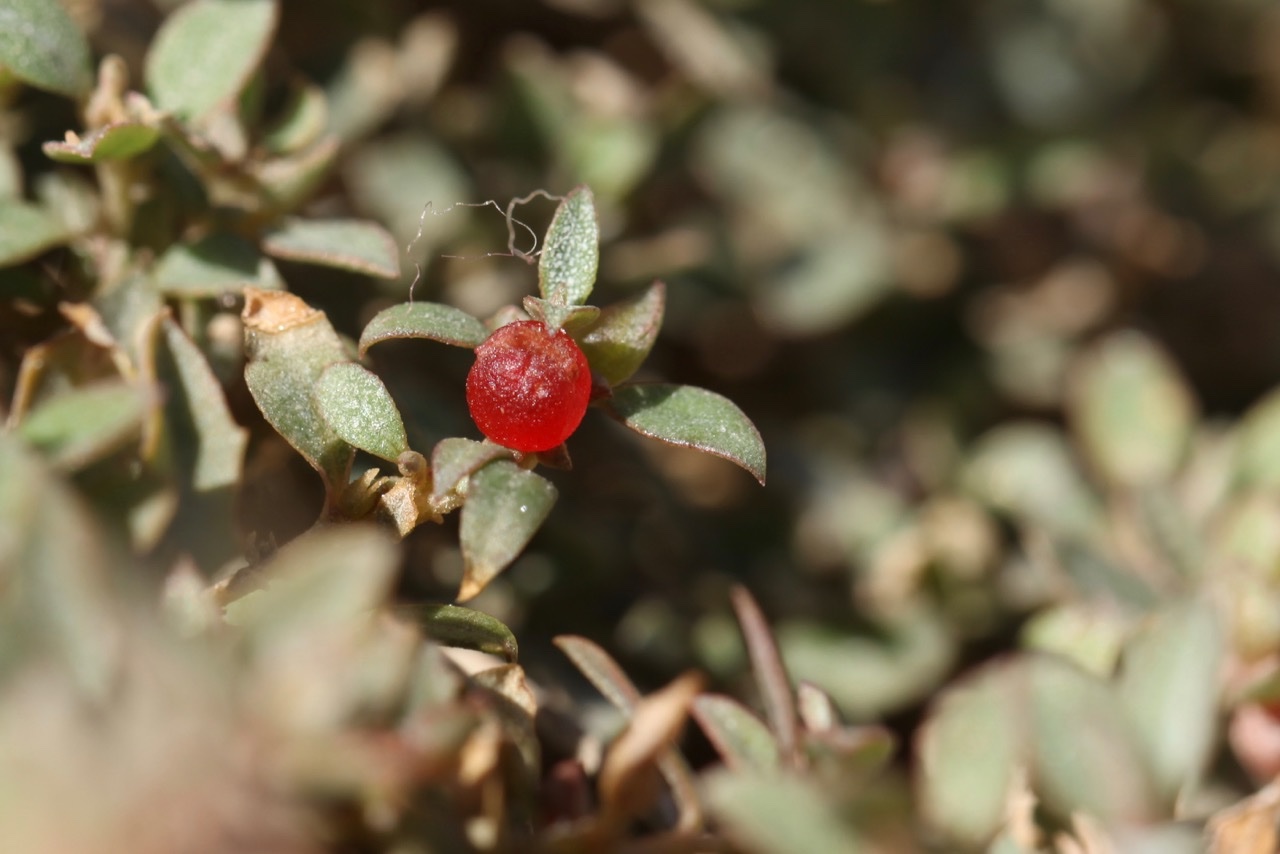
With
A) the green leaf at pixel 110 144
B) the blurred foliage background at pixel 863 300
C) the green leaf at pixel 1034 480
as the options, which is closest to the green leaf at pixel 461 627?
the blurred foliage background at pixel 863 300

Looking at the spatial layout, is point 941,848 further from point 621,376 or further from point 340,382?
point 340,382

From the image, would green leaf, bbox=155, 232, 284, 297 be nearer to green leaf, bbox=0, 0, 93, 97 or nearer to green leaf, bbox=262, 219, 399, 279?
green leaf, bbox=262, 219, 399, 279

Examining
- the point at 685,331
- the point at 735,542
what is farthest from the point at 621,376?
the point at 685,331

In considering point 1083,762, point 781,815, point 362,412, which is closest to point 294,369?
point 362,412

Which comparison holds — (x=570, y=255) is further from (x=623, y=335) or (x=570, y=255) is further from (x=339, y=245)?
(x=339, y=245)

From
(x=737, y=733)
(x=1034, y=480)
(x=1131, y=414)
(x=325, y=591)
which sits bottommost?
(x=1034, y=480)
